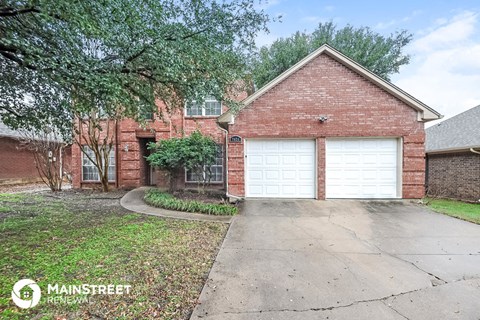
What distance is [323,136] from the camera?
9266 millimetres

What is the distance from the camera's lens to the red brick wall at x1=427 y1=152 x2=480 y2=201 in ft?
35.4

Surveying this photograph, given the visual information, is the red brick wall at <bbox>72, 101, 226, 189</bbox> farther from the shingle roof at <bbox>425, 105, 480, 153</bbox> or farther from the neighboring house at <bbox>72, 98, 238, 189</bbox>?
the shingle roof at <bbox>425, 105, 480, 153</bbox>

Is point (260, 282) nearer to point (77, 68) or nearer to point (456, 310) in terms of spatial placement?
point (456, 310)

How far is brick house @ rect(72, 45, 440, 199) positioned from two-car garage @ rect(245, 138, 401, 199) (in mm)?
35

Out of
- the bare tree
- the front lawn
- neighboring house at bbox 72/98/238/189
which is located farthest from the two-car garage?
the bare tree

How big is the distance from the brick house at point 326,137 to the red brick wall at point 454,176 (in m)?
4.08

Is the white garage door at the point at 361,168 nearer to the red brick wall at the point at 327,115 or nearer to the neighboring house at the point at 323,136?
the neighboring house at the point at 323,136

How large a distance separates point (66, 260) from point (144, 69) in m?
4.64

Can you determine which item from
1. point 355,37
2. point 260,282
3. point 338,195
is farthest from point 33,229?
point 355,37

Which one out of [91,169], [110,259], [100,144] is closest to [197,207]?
[110,259]

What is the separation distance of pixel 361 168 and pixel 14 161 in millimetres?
22155

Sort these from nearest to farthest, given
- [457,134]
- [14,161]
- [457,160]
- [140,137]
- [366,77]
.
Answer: [366,77] → [457,160] → [140,137] → [457,134] → [14,161]

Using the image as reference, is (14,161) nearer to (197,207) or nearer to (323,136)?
(197,207)

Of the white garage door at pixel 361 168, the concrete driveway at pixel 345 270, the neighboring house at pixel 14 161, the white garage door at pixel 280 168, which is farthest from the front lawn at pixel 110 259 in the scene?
the neighboring house at pixel 14 161
